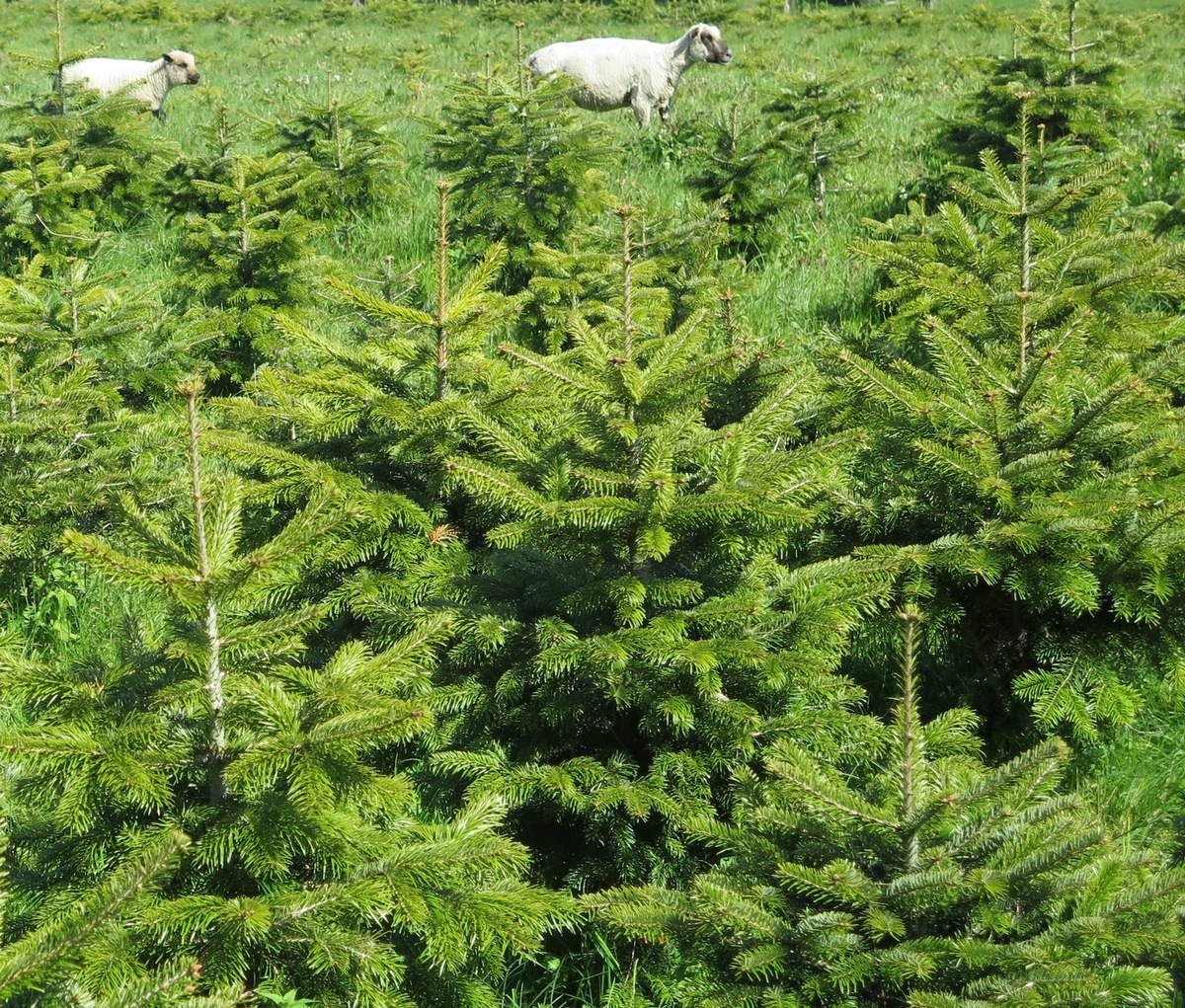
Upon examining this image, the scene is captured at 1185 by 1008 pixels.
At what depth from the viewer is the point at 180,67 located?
15.5 m

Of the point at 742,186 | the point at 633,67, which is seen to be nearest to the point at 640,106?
the point at 633,67

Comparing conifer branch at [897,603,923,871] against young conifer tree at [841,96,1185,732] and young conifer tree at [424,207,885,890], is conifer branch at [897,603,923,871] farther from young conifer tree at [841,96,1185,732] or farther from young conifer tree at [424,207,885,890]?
young conifer tree at [841,96,1185,732]

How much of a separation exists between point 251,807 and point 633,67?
1406cm

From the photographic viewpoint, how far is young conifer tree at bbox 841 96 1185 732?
3.58 metres

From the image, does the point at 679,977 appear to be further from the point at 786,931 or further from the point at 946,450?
the point at 946,450

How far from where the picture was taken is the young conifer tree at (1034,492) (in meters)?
3.58

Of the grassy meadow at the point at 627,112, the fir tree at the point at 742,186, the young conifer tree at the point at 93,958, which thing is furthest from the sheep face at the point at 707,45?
the young conifer tree at the point at 93,958

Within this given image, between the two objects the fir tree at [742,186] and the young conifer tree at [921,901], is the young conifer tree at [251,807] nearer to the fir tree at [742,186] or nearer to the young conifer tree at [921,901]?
the young conifer tree at [921,901]

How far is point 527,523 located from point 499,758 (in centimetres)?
71

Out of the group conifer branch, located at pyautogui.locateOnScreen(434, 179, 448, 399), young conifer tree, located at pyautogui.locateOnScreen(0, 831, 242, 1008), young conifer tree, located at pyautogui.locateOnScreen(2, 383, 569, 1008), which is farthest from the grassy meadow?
young conifer tree, located at pyautogui.locateOnScreen(0, 831, 242, 1008)

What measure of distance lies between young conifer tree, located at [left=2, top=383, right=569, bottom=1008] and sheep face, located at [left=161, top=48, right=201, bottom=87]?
14917 mm

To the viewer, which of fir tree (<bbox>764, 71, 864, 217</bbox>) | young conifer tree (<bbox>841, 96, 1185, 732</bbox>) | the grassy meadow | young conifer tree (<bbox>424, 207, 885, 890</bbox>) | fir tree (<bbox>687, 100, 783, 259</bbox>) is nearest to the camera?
young conifer tree (<bbox>424, 207, 885, 890</bbox>)

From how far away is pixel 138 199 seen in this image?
33.5 feet

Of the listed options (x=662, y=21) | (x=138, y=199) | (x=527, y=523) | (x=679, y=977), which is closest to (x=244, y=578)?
(x=527, y=523)
